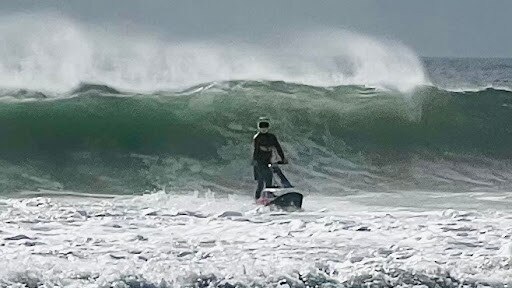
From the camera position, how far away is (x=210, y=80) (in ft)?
70.2

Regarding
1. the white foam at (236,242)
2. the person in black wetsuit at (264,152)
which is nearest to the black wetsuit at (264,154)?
the person in black wetsuit at (264,152)

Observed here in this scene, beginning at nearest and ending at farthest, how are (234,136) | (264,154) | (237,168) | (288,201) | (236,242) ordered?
(236,242) → (288,201) → (264,154) → (237,168) → (234,136)

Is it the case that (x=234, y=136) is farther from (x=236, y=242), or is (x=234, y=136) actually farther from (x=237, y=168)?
(x=236, y=242)

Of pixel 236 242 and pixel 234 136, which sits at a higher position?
pixel 234 136

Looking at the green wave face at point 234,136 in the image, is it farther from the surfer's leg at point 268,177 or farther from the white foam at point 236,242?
the white foam at point 236,242

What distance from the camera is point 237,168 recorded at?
14.6 meters

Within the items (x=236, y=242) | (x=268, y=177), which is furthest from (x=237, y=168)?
(x=236, y=242)

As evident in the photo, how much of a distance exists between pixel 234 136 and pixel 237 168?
6.48 ft

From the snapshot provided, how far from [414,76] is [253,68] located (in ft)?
13.1

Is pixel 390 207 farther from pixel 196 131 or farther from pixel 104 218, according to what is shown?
pixel 196 131

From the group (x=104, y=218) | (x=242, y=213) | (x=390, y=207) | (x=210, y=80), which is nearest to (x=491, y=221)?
(x=390, y=207)

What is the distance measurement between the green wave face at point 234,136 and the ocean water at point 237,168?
0.05 m

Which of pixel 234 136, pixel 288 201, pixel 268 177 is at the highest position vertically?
pixel 234 136

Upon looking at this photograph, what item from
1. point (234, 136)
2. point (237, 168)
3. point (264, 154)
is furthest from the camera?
point (234, 136)
